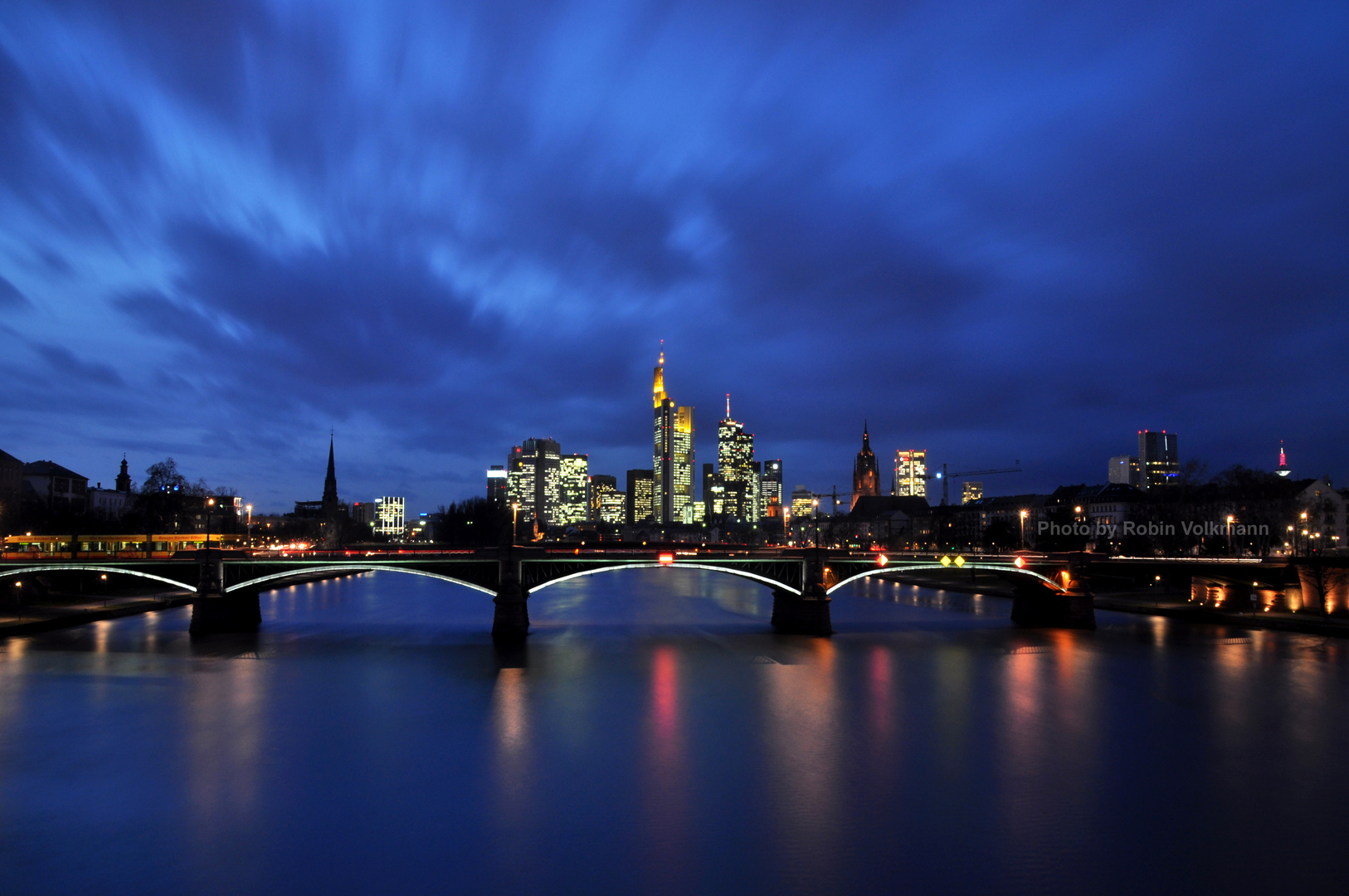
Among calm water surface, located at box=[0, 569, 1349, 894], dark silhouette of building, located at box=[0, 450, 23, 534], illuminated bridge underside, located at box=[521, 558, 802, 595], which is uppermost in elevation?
dark silhouette of building, located at box=[0, 450, 23, 534]

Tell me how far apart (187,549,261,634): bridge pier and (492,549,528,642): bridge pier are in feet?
65.6

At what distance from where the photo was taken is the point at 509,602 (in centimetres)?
5772

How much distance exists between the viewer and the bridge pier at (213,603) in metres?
58.5

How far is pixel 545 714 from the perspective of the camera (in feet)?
117

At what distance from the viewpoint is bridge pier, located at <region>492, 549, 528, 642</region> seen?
57094mm

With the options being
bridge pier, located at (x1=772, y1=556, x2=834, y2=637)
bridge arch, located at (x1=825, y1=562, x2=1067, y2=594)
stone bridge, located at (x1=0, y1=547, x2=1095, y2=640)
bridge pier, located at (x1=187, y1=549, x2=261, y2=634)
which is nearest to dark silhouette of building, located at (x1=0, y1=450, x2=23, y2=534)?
stone bridge, located at (x1=0, y1=547, x2=1095, y2=640)

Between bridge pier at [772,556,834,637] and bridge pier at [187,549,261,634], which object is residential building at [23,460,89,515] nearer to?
bridge pier at [187,549,261,634]

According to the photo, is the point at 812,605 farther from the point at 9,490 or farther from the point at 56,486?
the point at 56,486

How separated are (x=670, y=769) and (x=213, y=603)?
4457cm

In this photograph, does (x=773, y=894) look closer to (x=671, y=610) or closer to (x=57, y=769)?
(x=57, y=769)

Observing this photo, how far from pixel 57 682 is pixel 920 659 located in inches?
1812

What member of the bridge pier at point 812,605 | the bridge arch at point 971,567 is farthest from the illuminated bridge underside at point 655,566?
the bridge arch at point 971,567

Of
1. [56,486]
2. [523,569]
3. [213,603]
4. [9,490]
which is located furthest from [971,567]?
[56,486]

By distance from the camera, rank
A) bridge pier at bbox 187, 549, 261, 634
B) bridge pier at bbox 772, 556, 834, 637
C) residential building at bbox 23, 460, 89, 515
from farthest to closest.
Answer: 1. residential building at bbox 23, 460, 89, 515
2. bridge pier at bbox 772, 556, 834, 637
3. bridge pier at bbox 187, 549, 261, 634
